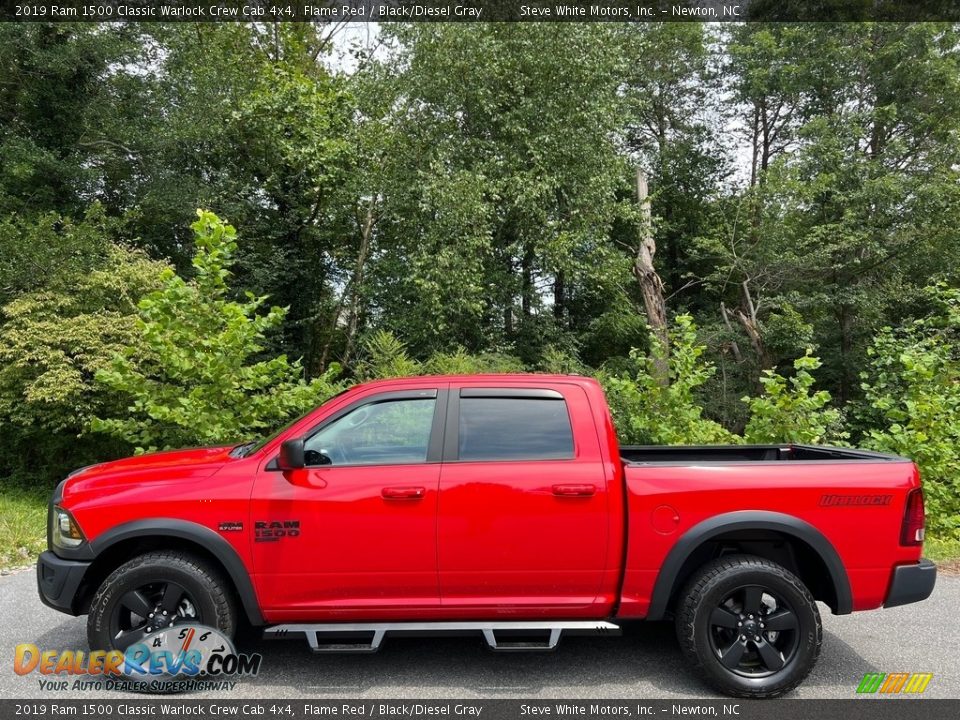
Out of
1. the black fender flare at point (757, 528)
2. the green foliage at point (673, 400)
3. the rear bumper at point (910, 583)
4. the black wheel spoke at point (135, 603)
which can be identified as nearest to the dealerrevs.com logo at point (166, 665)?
the black wheel spoke at point (135, 603)

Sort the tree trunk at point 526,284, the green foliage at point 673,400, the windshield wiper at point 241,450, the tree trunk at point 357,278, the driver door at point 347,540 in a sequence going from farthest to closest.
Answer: the tree trunk at point 357,278 < the tree trunk at point 526,284 < the green foliage at point 673,400 < the windshield wiper at point 241,450 < the driver door at point 347,540

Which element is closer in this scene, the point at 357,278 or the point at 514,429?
the point at 514,429

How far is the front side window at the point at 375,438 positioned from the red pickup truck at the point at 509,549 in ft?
0.26

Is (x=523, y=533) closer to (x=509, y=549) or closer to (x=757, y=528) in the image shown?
(x=509, y=549)

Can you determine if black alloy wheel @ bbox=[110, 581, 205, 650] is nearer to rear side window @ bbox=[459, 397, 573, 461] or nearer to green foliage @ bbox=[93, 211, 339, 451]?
rear side window @ bbox=[459, 397, 573, 461]

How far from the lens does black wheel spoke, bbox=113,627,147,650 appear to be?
3.95 metres

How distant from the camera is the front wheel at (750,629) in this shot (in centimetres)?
→ 383

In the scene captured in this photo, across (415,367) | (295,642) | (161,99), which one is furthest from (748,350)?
(295,642)

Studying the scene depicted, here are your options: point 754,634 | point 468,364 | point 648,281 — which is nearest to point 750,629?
point 754,634

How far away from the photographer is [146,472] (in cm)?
420

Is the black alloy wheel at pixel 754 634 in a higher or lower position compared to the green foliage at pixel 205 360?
lower

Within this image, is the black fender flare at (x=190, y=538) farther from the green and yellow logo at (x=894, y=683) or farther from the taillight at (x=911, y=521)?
the taillight at (x=911, y=521)

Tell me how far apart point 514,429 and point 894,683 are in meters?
2.64

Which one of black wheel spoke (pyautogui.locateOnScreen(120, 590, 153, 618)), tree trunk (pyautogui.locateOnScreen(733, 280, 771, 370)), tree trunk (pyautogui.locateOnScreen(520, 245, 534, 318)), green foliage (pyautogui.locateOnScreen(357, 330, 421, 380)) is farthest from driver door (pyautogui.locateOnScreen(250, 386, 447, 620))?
Answer: tree trunk (pyautogui.locateOnScreen(733, 280, 771, 370))
